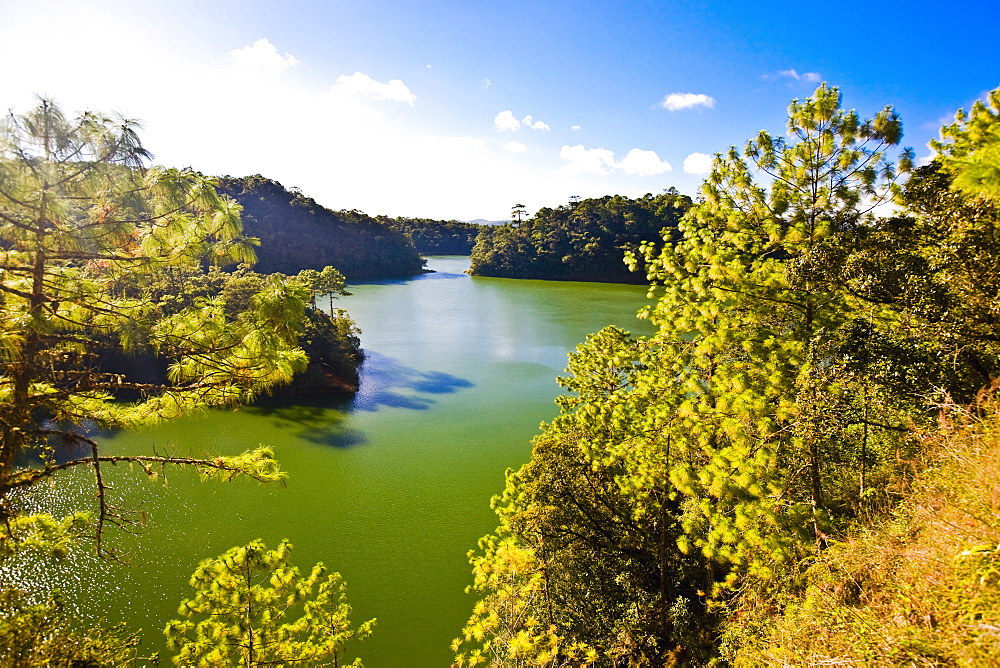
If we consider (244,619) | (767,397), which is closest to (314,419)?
(244,619)

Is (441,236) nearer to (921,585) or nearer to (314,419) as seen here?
(314,419)

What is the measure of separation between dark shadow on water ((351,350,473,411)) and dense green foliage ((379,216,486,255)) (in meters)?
82.3

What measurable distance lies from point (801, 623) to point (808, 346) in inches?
96.6

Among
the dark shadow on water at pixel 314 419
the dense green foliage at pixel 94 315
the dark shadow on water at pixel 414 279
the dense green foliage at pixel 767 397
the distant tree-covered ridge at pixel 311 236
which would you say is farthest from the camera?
the distant tree-covered ridge at pixel 311 236

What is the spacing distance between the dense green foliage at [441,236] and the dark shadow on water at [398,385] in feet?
270

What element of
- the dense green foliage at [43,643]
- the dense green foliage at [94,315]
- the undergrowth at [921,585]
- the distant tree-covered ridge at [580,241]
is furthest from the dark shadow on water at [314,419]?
the distant tree-covered ridge at [580,241]

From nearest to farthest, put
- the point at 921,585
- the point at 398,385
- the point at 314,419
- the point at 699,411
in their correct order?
the point at 921,585 → the point at 699,411 → the point at 314,419 → the point at 398,385

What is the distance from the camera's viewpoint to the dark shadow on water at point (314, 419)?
1305cm

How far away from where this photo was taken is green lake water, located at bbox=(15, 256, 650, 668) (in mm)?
6996

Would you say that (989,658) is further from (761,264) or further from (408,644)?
(408,644)

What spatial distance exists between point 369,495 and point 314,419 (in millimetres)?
5542

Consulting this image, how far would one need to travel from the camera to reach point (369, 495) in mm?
10055

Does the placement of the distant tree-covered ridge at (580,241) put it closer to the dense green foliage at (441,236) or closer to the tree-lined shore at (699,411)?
the dense green foliage at (441,236)

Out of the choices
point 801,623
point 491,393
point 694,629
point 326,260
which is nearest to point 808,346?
point 801,623
